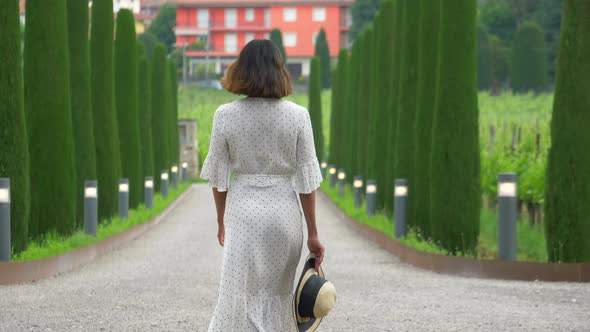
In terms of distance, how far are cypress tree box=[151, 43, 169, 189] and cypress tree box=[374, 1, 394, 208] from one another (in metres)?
14.5

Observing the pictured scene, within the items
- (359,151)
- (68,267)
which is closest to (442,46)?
(68,267)

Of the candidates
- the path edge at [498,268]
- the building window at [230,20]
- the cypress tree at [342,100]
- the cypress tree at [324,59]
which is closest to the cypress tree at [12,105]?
the path edge at [498,268]

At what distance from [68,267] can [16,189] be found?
4.56 ft

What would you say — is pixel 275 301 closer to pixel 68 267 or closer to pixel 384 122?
pixel 68 267

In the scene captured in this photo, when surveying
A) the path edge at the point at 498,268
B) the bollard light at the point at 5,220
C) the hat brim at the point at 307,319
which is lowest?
the path edge at the point at 498,268

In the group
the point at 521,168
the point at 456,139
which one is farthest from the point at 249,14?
the point at 456,139

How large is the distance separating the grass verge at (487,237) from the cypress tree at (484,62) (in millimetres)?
69102

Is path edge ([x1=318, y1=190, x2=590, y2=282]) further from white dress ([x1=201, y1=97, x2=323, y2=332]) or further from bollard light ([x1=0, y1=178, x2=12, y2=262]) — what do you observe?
white dress ([x1=201, y1=97, x2=323, y2=332])

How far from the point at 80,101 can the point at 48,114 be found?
428 centimetres

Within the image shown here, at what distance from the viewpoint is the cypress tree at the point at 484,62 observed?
326 feet

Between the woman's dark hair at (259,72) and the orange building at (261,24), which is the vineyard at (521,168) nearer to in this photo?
the woman's dark hair at (259,72)

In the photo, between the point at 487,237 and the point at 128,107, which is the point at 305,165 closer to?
the point at 487,237

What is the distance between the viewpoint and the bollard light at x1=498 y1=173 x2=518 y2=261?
1572cm

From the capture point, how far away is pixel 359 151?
130ft
